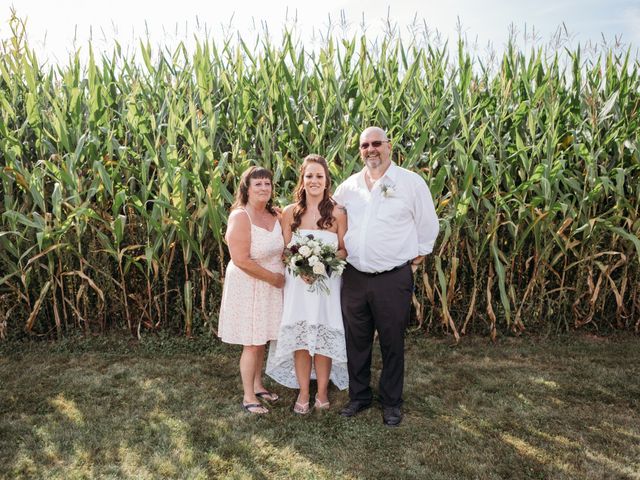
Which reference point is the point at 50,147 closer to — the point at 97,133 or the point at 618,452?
the point at 97,133

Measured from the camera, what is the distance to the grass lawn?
2.76m

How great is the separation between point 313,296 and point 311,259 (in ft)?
1.18

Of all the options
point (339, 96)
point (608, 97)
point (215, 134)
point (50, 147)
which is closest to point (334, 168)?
→ point (339, 96)

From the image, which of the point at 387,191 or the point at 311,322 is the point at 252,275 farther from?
the point at 387,191

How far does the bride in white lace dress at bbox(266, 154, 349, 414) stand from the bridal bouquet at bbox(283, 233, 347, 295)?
113 millimetres

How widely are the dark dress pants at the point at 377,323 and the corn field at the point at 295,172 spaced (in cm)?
117

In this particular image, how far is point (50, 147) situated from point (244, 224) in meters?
2.20

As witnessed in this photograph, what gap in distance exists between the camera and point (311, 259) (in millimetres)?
2930

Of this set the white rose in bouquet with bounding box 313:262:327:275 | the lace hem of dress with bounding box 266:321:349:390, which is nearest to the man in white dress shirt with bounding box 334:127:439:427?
the lace hem of dress with bounding box 266:321:349:390

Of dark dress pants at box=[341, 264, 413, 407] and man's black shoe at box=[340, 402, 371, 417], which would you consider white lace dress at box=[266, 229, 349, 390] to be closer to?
dark dress pants at box=[341, 264, 413, 407]

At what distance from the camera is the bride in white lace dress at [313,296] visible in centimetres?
315

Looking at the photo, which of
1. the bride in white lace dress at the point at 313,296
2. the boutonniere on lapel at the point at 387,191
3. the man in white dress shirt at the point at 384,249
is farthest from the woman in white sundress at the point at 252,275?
the boutonniere on lapel at the point at 387,191

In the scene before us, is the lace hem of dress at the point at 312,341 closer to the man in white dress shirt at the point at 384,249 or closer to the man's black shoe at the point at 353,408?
the man in white dress shirt at the point at 384,249

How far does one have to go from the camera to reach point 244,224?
3176 millimetres
